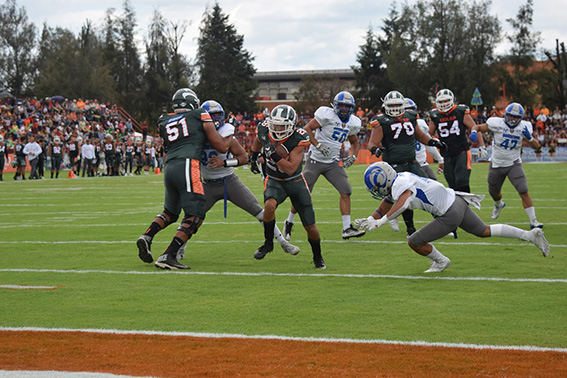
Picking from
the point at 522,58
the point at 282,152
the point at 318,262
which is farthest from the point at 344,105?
the point at 522,58

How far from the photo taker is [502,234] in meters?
7.54

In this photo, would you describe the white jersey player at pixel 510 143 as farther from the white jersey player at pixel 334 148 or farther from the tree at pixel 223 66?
the tree at pixel 223 66

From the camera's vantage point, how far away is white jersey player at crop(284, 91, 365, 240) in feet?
34.9

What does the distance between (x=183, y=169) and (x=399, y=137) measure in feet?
11.7

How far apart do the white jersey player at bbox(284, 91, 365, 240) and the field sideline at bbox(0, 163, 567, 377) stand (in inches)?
18.3

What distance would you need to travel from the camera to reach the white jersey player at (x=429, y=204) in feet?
23.1

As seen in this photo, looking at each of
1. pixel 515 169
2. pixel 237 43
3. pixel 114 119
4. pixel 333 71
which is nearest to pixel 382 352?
pixel 515 169

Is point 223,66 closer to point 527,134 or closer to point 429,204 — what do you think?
point 527,134

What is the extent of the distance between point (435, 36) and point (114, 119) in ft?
94.1

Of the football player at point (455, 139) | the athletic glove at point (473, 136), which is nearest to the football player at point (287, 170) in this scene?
the football player at point (455, 139)

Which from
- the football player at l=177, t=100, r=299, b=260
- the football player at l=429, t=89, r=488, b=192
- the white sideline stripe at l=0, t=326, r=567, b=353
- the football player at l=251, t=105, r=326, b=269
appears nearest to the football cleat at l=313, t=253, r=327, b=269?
the football player at l=251, t=105, r=326, b=269

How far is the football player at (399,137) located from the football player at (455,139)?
883mm

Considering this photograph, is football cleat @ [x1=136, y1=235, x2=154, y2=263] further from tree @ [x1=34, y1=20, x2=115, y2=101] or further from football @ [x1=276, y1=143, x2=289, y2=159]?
tree @ [x1=34, y1=20, x2=115, y2=101]

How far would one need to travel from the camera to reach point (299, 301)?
6.27 meters
